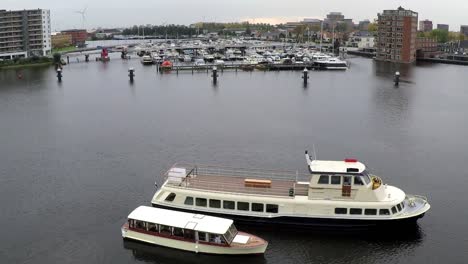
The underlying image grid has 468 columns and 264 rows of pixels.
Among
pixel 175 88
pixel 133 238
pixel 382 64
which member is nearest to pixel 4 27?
pixel 175 88

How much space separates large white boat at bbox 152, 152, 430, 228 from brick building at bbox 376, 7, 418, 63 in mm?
61294

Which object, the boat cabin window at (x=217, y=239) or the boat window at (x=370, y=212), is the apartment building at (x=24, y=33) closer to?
the boat cabin window at (x=217, y=239)

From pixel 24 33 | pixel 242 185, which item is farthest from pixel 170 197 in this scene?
pixel 24 33

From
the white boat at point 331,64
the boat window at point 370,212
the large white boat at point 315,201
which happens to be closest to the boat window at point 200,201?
the large white boat at point 315,201

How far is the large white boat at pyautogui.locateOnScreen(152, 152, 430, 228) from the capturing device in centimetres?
1470

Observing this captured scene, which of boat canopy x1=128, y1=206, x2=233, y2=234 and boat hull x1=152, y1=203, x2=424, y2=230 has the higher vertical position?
boat canopy x1=128, y1=206, x2=233, y2=234

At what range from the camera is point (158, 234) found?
556 inches

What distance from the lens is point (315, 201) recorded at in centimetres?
1484

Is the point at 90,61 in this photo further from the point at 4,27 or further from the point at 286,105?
the point at 286,105

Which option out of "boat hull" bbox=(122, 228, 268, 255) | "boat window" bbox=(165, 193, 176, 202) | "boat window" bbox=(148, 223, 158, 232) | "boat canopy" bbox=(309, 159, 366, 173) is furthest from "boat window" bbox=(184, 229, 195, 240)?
"boat canopy" bbox=(309, 159, 366, 173)

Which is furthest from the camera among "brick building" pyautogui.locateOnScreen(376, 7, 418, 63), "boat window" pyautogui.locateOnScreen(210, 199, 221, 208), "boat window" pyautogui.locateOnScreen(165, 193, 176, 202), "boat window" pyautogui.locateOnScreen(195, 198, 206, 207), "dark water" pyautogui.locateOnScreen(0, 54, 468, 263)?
"brick building" pyautogui.locateOnScreen(376, 7, 418, 63)

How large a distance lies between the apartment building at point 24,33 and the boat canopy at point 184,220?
6680 cm

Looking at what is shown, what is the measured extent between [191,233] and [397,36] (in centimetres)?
6572

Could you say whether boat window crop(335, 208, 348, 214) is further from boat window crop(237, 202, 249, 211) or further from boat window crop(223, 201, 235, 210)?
boat window crop(223, 201, 235, 210)
